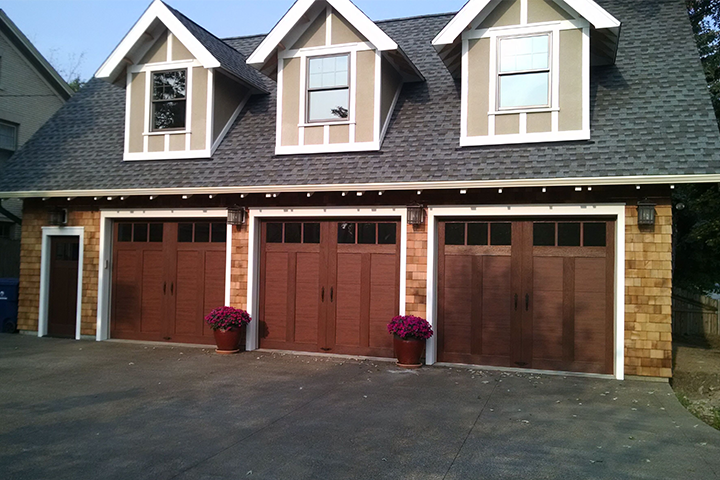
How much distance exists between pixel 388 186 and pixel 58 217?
6763mm

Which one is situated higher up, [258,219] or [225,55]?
[225,55]

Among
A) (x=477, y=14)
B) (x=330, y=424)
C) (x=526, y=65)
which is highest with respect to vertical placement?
(x=477, y=14)

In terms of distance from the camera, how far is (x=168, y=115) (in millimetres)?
11250

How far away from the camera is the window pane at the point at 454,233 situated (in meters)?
9.20

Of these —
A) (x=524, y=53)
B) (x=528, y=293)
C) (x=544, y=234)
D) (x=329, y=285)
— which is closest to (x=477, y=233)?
(x=544, y=234)

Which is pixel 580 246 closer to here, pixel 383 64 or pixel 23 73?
pixel 383 64

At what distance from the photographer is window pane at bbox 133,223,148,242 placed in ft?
36.3

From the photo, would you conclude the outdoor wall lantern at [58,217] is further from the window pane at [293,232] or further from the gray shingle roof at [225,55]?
the window pane at [293,232]

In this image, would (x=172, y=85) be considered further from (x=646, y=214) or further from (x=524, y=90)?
(x=646, y=214)

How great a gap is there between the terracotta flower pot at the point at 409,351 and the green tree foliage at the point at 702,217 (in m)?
6.46

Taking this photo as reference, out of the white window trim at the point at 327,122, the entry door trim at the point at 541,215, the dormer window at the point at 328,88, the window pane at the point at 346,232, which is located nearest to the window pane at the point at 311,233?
the window pane at the point at 346,232

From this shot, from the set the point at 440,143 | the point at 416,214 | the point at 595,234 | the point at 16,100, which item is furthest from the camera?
the point at 16,100

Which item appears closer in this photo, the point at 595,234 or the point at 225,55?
the point at 595,234

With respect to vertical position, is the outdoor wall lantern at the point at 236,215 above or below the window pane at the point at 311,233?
above
